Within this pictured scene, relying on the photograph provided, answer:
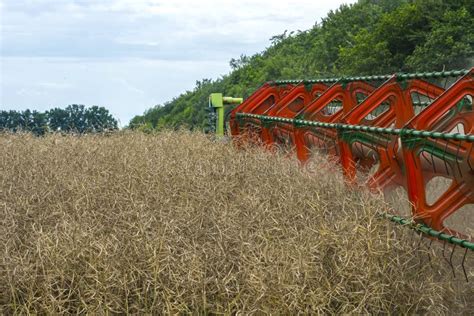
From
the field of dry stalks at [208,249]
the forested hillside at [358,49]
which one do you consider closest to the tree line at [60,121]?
the forested hillside at [358,49]

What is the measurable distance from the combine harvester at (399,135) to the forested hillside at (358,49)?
206cm

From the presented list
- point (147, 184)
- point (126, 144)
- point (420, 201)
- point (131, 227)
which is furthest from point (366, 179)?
point (126, 144)

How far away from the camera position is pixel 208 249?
421cm

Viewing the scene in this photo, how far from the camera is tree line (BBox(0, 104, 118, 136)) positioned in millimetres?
9297

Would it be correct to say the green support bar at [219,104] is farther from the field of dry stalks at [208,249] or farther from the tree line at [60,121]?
the field of dry stalks at [208,249]

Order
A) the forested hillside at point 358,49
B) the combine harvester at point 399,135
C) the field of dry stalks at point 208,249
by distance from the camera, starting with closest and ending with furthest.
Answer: the field of dry stalks at point 208,249 < the combine harvester at point 399,135 < the forested hillside at point 358,49

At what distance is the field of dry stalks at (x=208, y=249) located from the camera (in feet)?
12.7

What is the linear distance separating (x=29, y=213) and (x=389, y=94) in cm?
279

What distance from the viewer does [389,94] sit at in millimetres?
6070

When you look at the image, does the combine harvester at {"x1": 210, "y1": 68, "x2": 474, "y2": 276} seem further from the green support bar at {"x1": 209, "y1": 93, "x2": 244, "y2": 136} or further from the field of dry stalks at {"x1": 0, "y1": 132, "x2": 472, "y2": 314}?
the green support bar at {"x1": 209, "y1": 93, "x2": 244, "y2": 136}

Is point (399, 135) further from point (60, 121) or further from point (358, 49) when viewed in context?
point (358, 49)

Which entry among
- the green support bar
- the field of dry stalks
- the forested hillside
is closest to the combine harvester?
the field of dry stalks

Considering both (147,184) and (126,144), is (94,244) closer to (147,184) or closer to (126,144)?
(147,184)

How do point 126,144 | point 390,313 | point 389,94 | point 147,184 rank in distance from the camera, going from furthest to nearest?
1. point 126,144
2. point 389,94
3. point 147,184
4. point 390,313
